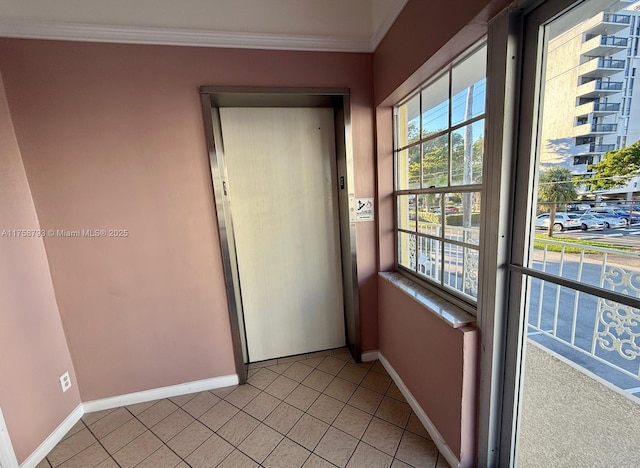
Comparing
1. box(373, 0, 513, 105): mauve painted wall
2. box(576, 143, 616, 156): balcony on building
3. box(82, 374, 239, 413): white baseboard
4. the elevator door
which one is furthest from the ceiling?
box(82, 374, 239, 413): white baseboard

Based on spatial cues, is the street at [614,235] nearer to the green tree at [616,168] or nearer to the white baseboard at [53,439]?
the green tree at [616,168]

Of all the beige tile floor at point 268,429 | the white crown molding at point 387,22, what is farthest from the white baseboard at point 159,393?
the white crown molding at point 387,22

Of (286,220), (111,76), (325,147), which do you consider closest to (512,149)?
(325,147)

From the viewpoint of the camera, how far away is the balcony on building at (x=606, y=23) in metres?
0.72

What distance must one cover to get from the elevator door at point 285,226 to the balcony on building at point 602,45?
4.71 feet

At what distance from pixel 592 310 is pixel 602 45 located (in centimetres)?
83

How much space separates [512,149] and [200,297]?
6.38 feet

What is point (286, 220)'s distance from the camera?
2.07 meters

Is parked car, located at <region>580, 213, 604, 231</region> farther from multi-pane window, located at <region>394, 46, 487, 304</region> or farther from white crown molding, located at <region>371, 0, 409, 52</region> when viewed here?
white crown molding, located at <region>371, 0, 409, 52</region>

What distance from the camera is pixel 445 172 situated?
1429mm

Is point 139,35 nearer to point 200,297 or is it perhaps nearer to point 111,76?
point 111,76

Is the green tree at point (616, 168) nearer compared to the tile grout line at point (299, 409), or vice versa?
the green tree at point (616, 168)

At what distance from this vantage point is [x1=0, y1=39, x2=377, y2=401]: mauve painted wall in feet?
→ 5.03

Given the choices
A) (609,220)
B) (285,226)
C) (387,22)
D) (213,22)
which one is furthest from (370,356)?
(213,22)
